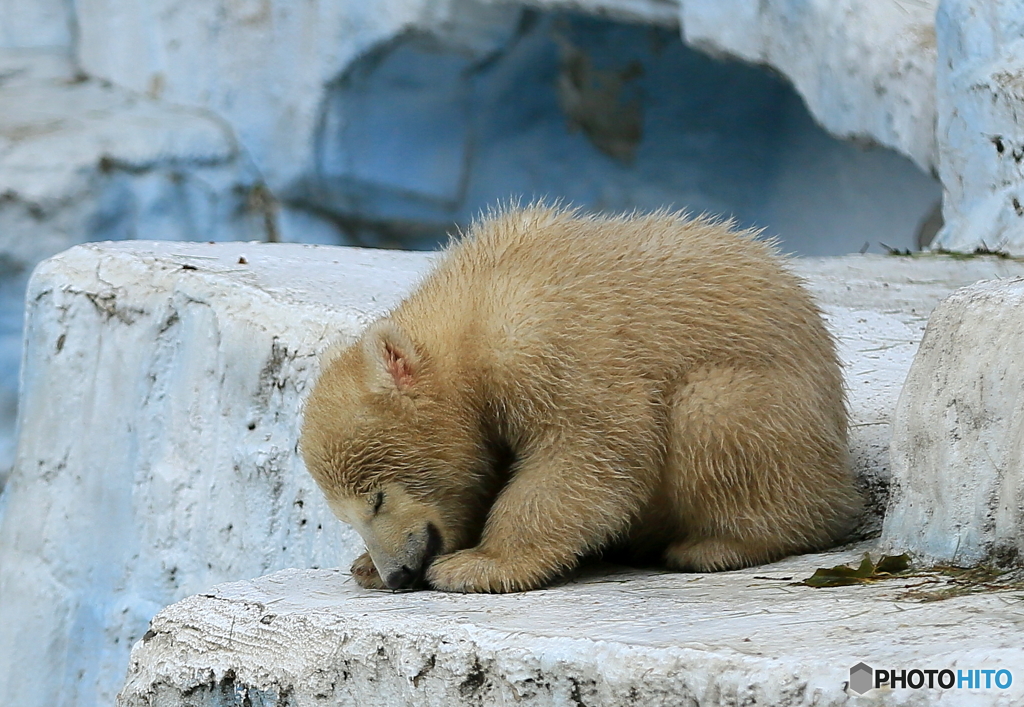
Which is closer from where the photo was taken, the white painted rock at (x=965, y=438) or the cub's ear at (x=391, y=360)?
the white painted rock at (x=965, y=438)

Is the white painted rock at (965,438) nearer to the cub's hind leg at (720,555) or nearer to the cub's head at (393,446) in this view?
the cub's hind leg at (720,555)

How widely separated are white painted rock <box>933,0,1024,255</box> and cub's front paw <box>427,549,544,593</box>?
2.64 m

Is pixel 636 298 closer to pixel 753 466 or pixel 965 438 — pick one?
pixel 753 466

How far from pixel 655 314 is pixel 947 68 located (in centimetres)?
275

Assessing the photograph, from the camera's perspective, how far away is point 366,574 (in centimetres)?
237

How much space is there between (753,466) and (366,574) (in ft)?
2.53

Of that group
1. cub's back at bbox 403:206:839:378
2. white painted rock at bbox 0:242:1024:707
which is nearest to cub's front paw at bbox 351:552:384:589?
cub's back at bbox 403:206:839:378

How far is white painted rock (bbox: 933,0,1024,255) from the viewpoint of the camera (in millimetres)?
4117

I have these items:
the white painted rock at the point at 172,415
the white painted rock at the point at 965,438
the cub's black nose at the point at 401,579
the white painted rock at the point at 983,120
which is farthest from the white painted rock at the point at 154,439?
the white painted rock at the point at 983,120

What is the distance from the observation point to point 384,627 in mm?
1896

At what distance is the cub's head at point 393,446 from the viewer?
7.30 ft

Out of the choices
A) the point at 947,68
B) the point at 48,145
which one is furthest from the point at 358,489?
the point at 48,145

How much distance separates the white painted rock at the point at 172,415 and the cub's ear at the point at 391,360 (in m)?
0.96

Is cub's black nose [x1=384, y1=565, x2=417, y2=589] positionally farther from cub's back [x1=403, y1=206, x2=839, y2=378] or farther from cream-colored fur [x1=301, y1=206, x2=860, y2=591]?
cub's back [x1=403, y1=206, x2=839, y2=378]
